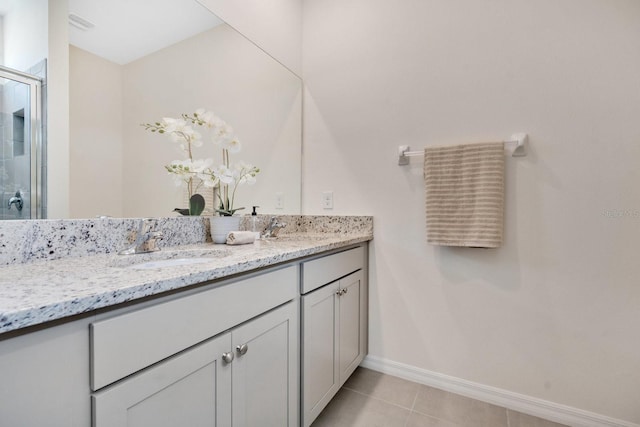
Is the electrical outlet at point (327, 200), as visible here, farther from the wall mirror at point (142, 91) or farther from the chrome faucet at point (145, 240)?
the chrome faucet at point (145, 240)

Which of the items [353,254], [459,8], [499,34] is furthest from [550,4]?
[353,254]

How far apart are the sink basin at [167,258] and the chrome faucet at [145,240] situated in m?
0.03

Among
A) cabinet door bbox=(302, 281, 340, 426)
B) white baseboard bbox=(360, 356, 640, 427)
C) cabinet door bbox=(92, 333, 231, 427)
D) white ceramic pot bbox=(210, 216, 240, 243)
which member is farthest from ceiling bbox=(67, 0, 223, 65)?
white baseboard bbox=(360, 356, 640, 427)

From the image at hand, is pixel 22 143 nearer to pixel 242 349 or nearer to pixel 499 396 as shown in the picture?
pixel 242 349

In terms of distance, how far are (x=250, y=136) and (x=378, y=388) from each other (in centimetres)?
158

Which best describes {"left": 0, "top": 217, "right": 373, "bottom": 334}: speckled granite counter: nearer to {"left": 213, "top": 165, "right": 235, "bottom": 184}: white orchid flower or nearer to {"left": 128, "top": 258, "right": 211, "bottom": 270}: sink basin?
{"left": 128, "top": 258, "right": 211, "bottom": 270}: sink basin

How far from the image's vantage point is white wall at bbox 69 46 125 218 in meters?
0.96

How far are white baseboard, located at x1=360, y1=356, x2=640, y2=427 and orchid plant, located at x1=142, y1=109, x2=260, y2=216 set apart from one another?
1277 mm

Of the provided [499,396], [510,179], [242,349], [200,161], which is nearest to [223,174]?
[200,161]

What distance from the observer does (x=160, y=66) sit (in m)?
1.23

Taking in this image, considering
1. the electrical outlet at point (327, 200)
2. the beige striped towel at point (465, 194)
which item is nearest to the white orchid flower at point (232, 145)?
the electrical outlet at point (327, 200)

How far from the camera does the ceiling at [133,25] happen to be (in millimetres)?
1007

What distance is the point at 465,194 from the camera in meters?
1.44

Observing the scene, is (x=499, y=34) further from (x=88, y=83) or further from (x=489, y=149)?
(x=88, y=83)
